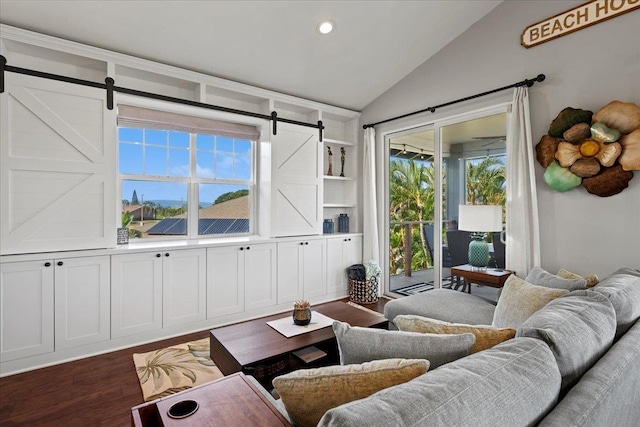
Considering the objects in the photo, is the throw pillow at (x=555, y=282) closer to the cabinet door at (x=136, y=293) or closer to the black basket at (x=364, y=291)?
the black basket at (x=364, y=291)

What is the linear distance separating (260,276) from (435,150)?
260cm

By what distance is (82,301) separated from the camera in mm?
2783

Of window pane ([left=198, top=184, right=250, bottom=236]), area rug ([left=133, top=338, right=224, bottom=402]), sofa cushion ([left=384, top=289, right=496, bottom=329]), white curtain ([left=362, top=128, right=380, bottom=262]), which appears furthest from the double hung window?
sofa cushion ([left=384, top=289, right=496, bottom=329])

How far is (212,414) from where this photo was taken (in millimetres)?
1046

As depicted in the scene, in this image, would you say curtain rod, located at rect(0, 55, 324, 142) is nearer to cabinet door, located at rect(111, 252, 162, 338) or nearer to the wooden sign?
cabinet door, located at rect(111, 252, 162, 338)

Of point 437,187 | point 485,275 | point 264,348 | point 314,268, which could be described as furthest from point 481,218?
point 264,348

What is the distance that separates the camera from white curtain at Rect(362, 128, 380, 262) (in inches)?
182

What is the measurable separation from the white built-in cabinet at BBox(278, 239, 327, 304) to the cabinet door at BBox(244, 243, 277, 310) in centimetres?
10

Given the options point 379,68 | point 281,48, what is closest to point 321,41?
point 281,48

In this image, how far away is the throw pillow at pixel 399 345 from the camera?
1061 mm

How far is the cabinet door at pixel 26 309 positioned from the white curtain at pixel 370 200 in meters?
3.49

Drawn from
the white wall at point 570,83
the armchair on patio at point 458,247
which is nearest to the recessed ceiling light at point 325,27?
the white wall at point 570,83

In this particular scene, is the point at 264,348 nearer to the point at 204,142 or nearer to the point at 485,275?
the point at 485,275

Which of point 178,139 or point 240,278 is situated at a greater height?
point 178,139
